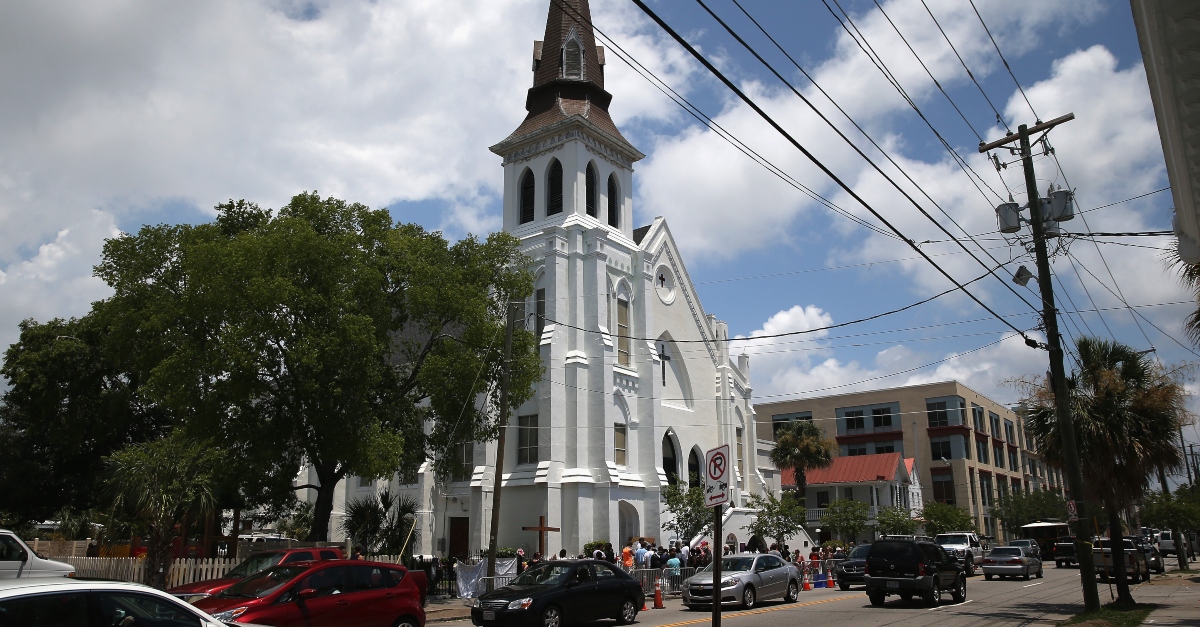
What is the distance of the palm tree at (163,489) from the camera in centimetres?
2022

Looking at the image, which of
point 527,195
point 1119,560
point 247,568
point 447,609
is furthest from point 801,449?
point 247,568

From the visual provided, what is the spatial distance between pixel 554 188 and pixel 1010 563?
1002 inches

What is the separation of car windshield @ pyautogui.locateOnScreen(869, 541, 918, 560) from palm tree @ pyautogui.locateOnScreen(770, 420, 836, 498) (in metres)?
26.7

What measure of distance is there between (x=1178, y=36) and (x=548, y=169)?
36.4m

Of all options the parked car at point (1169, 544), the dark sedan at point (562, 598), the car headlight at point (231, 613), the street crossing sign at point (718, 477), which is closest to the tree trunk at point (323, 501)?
the dark sedan at point (562, 598)

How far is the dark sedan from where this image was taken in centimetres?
1556

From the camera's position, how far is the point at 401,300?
1009 inches

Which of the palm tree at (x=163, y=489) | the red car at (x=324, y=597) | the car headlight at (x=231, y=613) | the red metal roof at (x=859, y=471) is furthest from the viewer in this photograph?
the red metal roof at (x=859, y=471)

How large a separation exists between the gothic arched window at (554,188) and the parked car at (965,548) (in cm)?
2306

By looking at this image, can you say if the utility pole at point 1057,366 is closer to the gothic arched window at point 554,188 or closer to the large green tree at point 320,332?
the large green tree at point 320,332

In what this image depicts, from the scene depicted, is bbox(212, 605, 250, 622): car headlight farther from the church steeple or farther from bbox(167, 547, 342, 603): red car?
the church steeple

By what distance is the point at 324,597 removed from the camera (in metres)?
12.7

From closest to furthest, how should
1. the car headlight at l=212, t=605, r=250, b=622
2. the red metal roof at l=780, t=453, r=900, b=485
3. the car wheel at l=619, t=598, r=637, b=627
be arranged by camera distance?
the car headlight at l=212, t=605, r=250, b=622
the car wheel at l=619, t=598, r=637, b=627
the red metal roof at l=780, t=453, r=900, b=485

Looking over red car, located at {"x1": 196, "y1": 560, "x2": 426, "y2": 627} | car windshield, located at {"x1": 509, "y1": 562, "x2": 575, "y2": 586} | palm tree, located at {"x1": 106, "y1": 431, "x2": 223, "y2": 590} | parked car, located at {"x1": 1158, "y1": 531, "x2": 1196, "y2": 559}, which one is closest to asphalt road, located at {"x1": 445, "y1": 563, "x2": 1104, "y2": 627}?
car windshield, located at {"x1": 509, "y1": 562, "x2": 575, "y2": 586}
